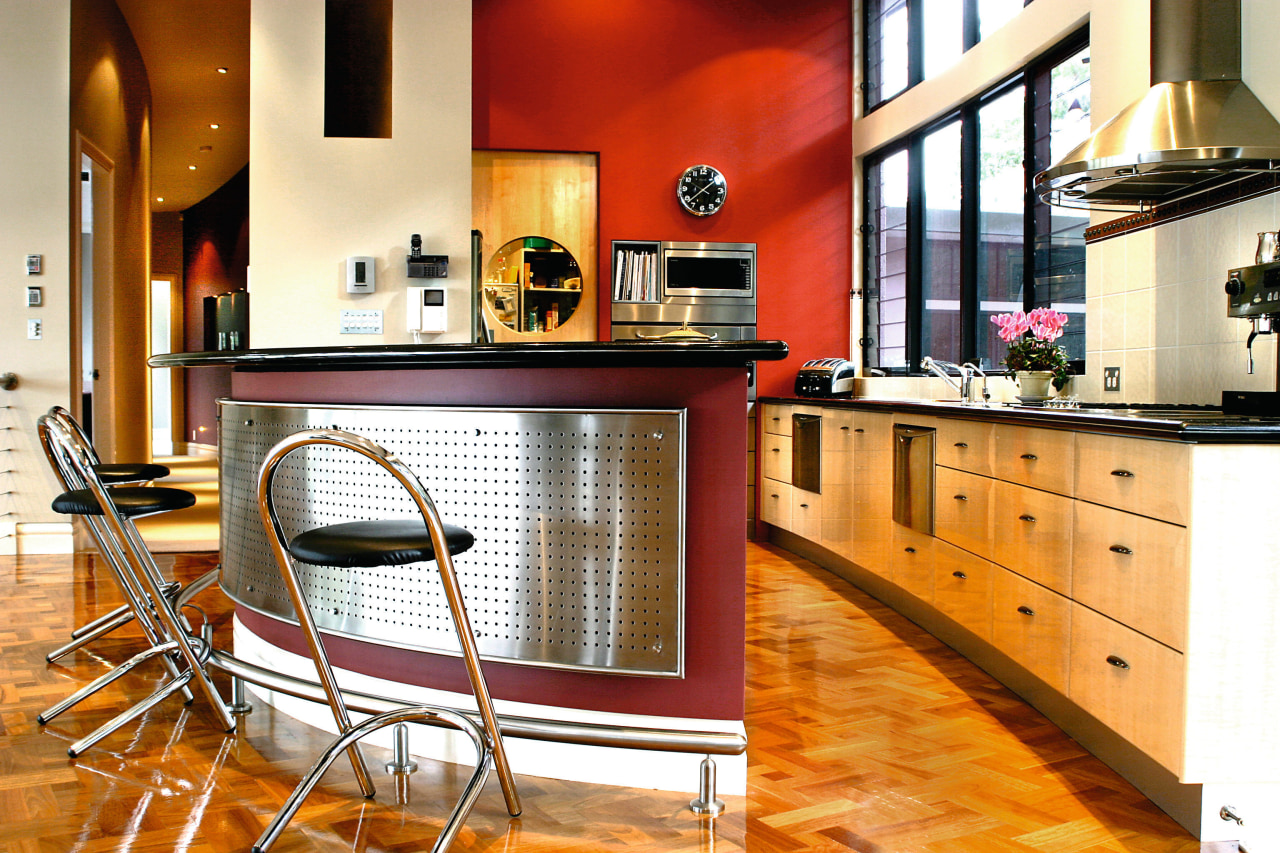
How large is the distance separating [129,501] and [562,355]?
1314mm

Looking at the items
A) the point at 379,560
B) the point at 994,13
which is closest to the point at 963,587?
the point at 379,560

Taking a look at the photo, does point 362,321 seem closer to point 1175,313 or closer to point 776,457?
point 776,457

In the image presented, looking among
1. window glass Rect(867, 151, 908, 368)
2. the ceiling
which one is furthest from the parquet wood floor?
the ceiling

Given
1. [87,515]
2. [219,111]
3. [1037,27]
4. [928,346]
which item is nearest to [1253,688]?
[87,515]

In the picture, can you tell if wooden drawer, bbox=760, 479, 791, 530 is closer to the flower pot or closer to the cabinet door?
the cabinet door

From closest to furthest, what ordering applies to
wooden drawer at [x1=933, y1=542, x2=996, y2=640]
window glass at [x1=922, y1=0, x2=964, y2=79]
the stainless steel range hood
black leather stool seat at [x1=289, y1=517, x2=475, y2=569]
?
black leather stool seat at [x1=289, y1=517, x2=475, y2=569] < the stainless steel range hood < wooden drawer at [x1=933, y1=542, x2=996, y2=640] < window glass at [x1=922, y1=0, x2=964, y2=79]

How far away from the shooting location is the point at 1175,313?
123 inches

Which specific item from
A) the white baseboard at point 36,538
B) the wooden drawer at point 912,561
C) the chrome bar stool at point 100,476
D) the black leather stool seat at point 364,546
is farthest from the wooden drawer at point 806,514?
the white baseboard at point 36,538

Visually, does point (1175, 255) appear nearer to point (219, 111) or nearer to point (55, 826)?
point (55, 826)

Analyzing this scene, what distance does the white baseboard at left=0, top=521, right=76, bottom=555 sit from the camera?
5316 mm

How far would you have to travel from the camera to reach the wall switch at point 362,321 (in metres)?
4.86

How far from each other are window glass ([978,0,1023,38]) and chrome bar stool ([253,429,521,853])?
406 centimetres

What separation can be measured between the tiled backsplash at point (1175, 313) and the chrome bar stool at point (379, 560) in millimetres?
2360

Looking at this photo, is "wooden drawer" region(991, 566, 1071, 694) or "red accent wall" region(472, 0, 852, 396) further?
"red accent wall" region(472, 0, 852, 396)
